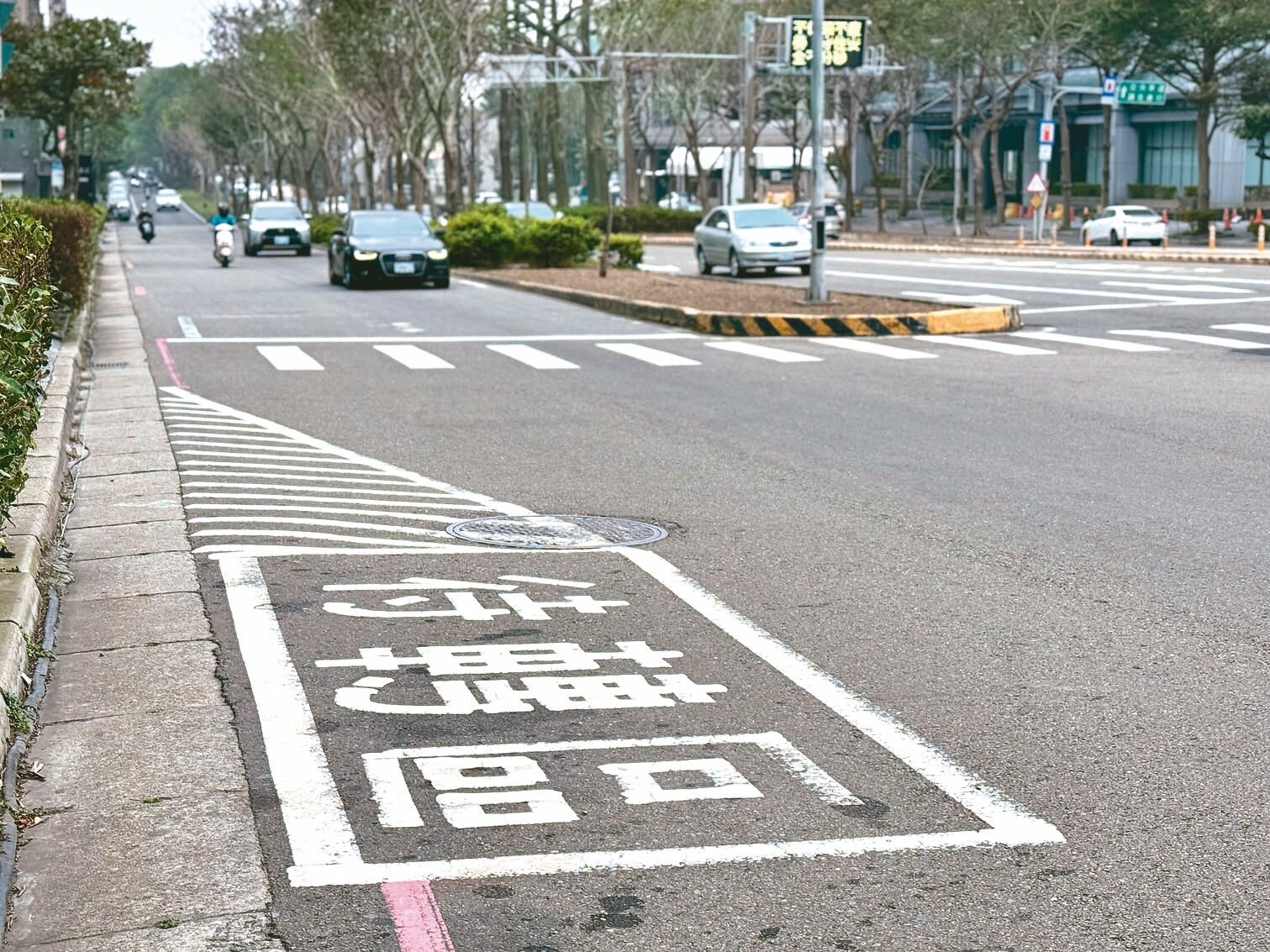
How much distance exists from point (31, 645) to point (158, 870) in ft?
7.82

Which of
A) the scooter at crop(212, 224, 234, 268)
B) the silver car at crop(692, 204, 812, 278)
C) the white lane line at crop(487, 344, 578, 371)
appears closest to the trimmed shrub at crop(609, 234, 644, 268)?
the silver car at crop(692, 204, 812, 278)

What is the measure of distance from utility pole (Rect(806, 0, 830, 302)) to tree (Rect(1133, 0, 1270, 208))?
128ft

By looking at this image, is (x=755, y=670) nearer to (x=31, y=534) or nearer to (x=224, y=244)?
(x=31, y=534)

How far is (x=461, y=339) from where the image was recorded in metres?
22.2

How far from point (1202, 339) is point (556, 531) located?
14.0 metres

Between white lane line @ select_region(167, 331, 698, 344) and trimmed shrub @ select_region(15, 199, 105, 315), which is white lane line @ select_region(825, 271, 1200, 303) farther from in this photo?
trimmed shrub @ select_region(15, 199, 105, 315)

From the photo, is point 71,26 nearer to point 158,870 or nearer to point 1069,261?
point 1069,261

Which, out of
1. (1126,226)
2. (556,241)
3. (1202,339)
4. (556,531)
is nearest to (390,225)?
(556,241)

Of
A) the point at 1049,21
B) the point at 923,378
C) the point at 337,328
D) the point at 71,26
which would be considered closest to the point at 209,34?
the point at 71,26

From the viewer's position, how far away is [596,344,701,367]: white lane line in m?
19.2

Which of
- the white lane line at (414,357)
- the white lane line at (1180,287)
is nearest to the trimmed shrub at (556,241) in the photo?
the white lane line at (1180,287)

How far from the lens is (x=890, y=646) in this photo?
703cm

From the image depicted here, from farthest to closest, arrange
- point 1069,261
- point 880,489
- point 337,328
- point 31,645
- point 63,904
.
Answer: point 1069,261 → point 337,328 → point 880,489 → point 31,645 → point 63,904

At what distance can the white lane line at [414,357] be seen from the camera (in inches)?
741
